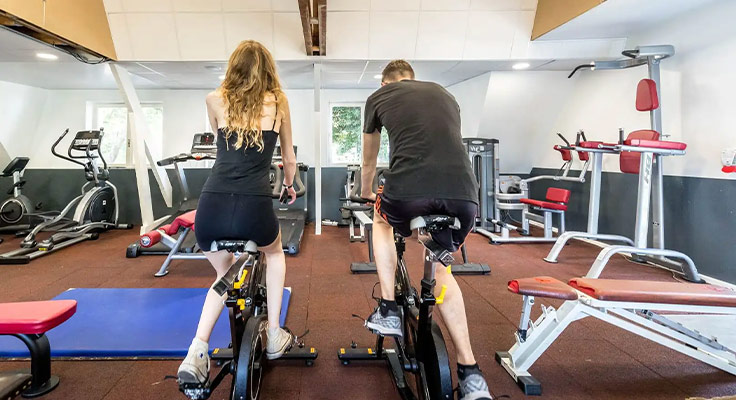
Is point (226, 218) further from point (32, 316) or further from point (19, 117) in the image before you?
point (19, 117)

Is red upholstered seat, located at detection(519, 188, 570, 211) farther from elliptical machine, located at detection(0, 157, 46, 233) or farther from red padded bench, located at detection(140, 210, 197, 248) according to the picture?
elliptical machine, located at detection(0, 157, 46, 233)

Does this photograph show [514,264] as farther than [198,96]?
No

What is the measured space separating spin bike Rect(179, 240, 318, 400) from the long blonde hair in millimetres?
436

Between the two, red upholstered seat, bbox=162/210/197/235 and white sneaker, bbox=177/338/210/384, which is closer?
white sneaker, bbox=177/338/210/384

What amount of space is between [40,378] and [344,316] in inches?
63.6

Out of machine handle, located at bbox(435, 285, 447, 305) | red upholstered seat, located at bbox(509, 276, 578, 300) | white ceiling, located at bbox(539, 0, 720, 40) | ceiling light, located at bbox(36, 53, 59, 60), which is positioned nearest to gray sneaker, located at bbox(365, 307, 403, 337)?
machine handle, located at bbox(435, 285, 447, 305)

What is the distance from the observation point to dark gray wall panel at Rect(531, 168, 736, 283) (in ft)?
10.5

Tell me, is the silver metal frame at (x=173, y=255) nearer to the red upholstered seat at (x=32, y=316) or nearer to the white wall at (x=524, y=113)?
the red upholstered seat at (x=32, y=316)

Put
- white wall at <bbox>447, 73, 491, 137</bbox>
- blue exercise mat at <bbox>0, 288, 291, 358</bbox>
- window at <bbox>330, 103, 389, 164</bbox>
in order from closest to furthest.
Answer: blue exercise mat at <bbox>0, 288, 291, 358</bbox> < white wall at <bbox>447, 73, 491, 137</bbox> < window at <bbox>330, 103, 389, 164</bbox>

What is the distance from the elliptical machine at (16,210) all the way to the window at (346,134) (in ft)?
14.9

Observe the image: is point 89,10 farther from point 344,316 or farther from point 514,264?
point 514,264

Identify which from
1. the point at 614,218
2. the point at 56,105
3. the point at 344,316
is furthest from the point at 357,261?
the point at 56,105

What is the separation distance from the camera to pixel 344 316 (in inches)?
99.0

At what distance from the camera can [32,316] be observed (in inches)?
60.2
